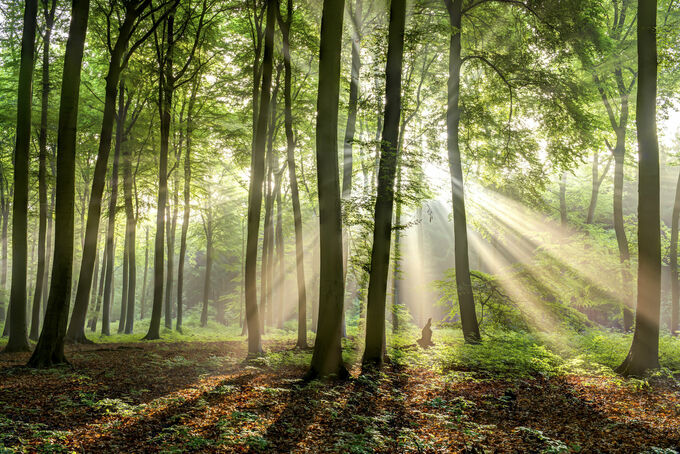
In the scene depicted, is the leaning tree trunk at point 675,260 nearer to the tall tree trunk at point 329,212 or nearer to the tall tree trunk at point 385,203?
the tall tree trunk at point 385,203

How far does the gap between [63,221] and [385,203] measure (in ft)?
21.6

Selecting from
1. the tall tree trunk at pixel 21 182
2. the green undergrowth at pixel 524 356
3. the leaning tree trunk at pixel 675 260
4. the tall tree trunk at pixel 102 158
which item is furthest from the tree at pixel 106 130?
the leaning tree trunk at pixel 675 260

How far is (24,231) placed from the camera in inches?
417

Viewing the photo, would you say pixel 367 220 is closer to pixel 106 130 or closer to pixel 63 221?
pixel 63 221

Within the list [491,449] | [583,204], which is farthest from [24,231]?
[583,204]

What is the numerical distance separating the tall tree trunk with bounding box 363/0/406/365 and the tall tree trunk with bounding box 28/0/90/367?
6.23 m

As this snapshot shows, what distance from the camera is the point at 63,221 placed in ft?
26.1

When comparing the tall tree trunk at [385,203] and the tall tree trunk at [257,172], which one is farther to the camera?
the tall tree trunk at [257,172]

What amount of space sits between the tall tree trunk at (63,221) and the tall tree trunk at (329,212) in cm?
503

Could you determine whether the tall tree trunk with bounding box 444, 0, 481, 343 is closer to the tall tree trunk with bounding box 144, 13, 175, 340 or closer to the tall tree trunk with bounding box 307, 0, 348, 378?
the tall tree trunk with bounding box 307, 0, 348, 378

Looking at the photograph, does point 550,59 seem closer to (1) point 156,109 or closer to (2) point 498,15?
(2) point 498,15

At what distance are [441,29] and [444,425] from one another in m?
8.41

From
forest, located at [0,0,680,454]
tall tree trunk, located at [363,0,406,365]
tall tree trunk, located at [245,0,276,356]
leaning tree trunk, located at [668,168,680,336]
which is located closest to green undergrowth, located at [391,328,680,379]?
forest, located at [0,0,680,454]

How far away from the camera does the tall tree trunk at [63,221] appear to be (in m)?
7.86
